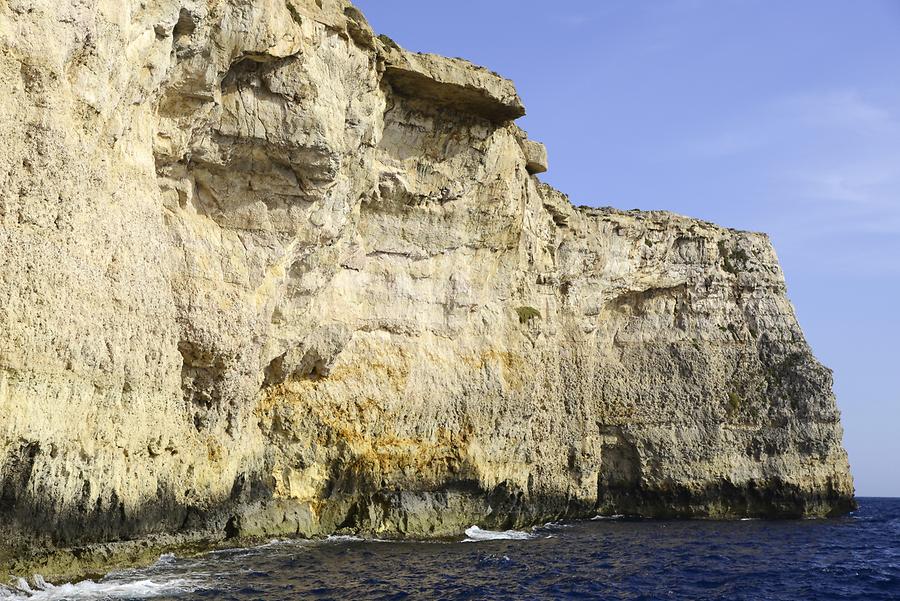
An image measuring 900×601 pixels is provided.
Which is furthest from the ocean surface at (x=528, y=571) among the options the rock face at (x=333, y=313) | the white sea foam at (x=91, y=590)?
the rock face at (x=333, y=313)

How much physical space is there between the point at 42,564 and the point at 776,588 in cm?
1430

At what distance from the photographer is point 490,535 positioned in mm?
27297

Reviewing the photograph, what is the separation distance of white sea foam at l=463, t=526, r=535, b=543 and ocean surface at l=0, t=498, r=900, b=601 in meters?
0.06

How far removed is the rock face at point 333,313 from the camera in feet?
46.2

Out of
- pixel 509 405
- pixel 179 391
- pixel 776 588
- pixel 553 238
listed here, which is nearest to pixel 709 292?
pixel 553 238

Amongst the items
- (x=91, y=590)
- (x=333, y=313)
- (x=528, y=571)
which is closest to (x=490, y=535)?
(x=528, y=571)

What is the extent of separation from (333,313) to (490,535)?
8288 millimetres

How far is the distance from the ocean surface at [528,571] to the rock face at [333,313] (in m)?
1.16

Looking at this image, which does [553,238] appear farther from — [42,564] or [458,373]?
[42,564]

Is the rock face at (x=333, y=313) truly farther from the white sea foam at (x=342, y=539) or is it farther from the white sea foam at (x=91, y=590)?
the white sea foam at (x=91, y=590)

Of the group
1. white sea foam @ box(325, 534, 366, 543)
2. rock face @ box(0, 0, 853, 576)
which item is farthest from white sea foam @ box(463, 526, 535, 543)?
white sea foam @ box(325, 534, 366, 543)

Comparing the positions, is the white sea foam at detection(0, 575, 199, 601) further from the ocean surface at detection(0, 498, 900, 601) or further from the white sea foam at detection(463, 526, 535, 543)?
the white sea foam at detection(463, 526, 535, 543)

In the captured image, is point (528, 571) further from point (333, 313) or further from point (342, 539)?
point (333, 313)

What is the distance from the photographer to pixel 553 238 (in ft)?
114
